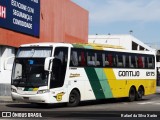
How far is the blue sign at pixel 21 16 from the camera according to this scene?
30812mm

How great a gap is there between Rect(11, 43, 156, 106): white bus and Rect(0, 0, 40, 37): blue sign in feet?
27.7

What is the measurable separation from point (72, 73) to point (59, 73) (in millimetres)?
924

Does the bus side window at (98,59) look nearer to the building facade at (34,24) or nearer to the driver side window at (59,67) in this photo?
the driver side window at (59,67)

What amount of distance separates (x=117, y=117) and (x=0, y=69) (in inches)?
672

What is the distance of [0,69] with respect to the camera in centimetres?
3188

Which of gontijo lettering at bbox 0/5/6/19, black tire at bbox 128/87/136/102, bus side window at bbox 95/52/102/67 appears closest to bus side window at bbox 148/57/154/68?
black tire at bbox 128/87/136/102

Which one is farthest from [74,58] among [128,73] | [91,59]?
[128,73]

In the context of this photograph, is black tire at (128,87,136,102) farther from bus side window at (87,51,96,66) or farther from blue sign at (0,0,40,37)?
blue sign at (0,0,40,37)

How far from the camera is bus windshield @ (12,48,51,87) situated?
21078 millimetres

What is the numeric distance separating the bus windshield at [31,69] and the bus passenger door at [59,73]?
0.39 metres

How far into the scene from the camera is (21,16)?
33.3 meters

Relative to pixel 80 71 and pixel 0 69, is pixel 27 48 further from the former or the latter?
pixel 0 69

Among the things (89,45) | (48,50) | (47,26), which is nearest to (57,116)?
(48,50)

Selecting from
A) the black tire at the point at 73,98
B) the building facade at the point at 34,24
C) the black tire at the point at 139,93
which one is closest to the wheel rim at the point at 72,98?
the black tire at the point at 73,98
